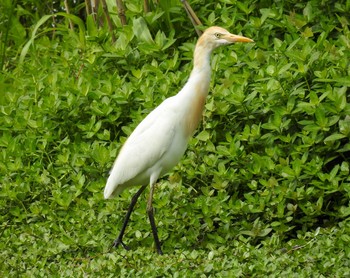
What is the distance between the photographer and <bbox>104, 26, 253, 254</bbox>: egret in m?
6.05

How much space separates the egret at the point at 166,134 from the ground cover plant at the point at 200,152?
32cm

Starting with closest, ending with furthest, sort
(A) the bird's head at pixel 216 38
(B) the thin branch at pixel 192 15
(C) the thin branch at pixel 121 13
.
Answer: (A) the bird's head at pixel 216 38
(B) the thin branch at pixel 192 15
(C) the thin branch at pixel 121 13

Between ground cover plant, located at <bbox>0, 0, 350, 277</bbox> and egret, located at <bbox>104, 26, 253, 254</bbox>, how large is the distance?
32 centimetres

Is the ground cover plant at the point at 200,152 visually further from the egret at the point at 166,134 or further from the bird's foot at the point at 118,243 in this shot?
the egret at the point at 166,134

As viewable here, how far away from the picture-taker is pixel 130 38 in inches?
307

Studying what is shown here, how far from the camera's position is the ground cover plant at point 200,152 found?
5.73 metres

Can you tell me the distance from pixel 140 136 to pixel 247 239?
926mm

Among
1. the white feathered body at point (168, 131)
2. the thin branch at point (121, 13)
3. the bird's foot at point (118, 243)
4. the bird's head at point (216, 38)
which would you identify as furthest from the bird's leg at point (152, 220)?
the thin branch at point (121, 13)

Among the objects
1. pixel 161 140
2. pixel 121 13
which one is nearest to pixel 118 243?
pixel 161 140

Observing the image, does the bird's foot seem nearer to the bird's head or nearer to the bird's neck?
the bird's neck

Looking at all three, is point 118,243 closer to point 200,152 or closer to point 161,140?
point 161,140

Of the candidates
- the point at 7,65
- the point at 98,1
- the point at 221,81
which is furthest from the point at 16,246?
the point at 7,65

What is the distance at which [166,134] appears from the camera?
604 cm

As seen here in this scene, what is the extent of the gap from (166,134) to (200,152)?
2.40 ft
